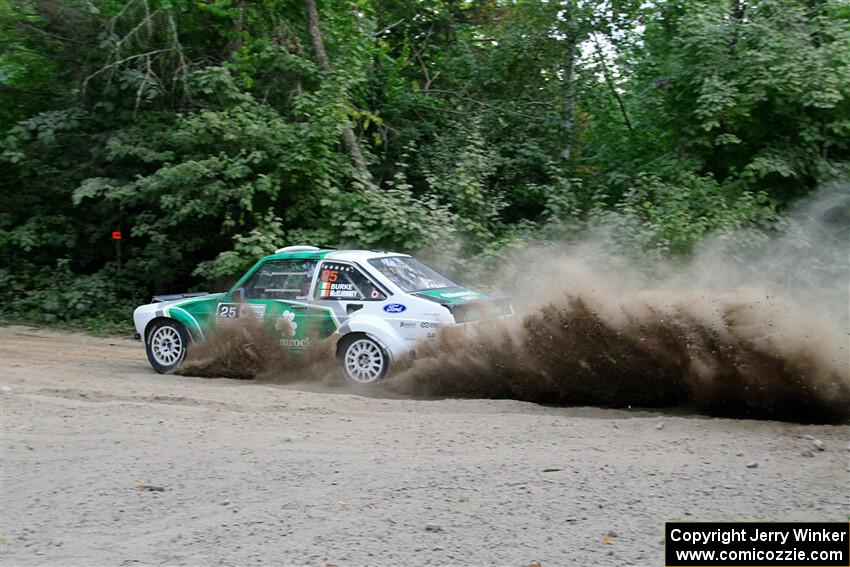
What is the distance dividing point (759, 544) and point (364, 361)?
5803 mm

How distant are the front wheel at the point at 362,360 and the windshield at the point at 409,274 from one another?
760mm

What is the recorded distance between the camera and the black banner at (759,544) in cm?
453

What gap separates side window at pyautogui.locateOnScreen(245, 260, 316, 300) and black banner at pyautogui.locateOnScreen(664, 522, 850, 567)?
6.44 m

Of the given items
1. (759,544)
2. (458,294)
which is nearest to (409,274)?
(458,294)

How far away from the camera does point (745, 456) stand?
21.4ft

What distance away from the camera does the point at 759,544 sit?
4.68 m

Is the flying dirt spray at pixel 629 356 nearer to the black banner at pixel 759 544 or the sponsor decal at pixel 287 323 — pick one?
the sponsor decal at pixel 287 323

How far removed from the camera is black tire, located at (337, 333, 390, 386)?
9.81m

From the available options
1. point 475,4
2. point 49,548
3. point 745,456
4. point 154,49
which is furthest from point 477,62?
point 49,548

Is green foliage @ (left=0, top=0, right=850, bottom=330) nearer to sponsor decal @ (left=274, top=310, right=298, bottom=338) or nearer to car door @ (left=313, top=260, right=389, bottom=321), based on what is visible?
sponsor decal @ (left=274, top=310, right=298, bottom=338)

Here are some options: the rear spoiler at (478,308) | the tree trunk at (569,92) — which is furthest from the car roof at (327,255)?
the tree trunk at (569,92)

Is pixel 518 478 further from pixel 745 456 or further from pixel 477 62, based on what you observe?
pixel 477 62

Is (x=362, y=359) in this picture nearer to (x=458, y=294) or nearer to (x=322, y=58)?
(x=458, y=294)

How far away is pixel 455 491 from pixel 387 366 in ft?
12.9
